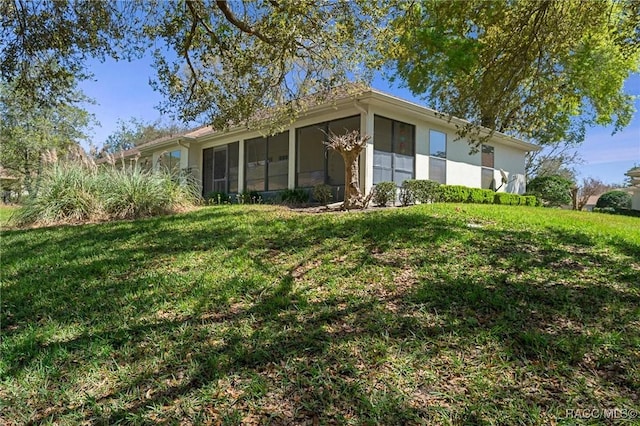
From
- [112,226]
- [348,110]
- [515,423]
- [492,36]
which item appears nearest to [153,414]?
[515,423]

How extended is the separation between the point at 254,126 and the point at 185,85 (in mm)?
Answer: 2288

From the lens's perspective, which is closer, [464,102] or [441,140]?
[464,102]

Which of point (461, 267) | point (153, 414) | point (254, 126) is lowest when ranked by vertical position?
point (153, 414)

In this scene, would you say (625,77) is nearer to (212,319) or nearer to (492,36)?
(492,36)

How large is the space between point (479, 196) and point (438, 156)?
6.47ft

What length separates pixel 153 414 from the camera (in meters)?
2.04

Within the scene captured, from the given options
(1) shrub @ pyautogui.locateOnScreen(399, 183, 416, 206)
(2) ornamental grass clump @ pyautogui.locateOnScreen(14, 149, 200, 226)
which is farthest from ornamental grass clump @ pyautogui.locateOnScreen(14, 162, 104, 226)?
(1) shrub @ pyautogui.locateOnScreen(399, 183, 416, 206)

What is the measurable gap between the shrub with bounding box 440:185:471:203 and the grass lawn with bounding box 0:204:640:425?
728 centimetres

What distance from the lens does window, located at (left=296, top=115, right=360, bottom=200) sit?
12.6m

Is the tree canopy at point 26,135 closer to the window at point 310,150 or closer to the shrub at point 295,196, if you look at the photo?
the window at point 310,150

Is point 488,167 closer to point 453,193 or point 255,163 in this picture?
point 453,193

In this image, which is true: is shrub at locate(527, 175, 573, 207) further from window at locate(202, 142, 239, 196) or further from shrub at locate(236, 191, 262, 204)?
window at locate(202, 142, 239, 196)

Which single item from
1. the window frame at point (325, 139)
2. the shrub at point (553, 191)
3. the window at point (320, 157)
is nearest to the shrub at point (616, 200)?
the shrub at point (553, 191)

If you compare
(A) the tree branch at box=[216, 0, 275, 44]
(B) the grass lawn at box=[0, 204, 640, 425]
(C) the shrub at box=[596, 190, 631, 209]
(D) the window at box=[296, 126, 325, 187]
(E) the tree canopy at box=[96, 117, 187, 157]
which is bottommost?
(B) the grass lawn at box=[0, 204, 640, 425]
